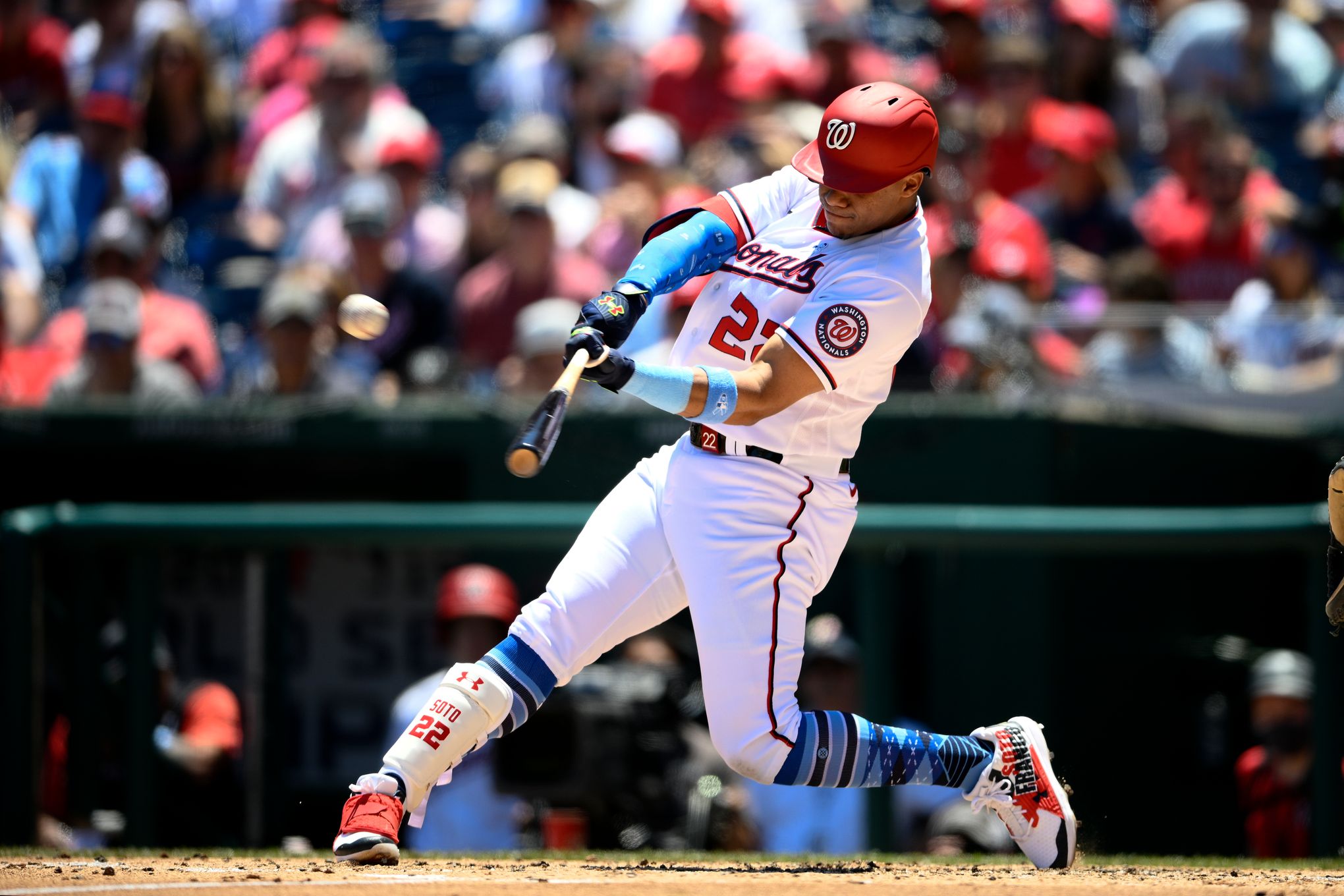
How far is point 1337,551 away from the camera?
13.8ft

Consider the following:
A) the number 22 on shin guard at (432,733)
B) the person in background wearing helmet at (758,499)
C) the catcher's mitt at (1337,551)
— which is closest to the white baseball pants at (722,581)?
the person in background wearing helmet at (758,499)

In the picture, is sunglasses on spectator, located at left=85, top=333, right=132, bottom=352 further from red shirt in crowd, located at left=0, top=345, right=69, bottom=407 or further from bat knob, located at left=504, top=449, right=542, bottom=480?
bat knob, located at left=504, top=449, right=542, bottom=480

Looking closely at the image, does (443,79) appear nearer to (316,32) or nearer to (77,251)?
(316,32)

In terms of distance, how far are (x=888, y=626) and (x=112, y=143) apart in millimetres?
4531

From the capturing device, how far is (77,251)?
8117 millimetres

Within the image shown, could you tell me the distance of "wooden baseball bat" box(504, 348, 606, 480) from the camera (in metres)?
3.36

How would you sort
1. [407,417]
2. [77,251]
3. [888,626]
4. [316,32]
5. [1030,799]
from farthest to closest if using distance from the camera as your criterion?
[316,32] → [77,251] → [407,417] → [888,626] → [1030,799]

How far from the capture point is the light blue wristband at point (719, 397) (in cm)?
377

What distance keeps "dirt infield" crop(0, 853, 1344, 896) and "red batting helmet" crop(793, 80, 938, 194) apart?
1.46 m

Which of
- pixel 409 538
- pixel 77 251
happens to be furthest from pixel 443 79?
pixel 409 538

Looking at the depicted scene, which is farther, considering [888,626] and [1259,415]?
[1259,415]

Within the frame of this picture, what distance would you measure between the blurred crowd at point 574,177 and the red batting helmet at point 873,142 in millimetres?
2419

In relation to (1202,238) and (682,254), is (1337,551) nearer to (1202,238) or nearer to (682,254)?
(682,254)

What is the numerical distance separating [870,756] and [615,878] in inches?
25.1
